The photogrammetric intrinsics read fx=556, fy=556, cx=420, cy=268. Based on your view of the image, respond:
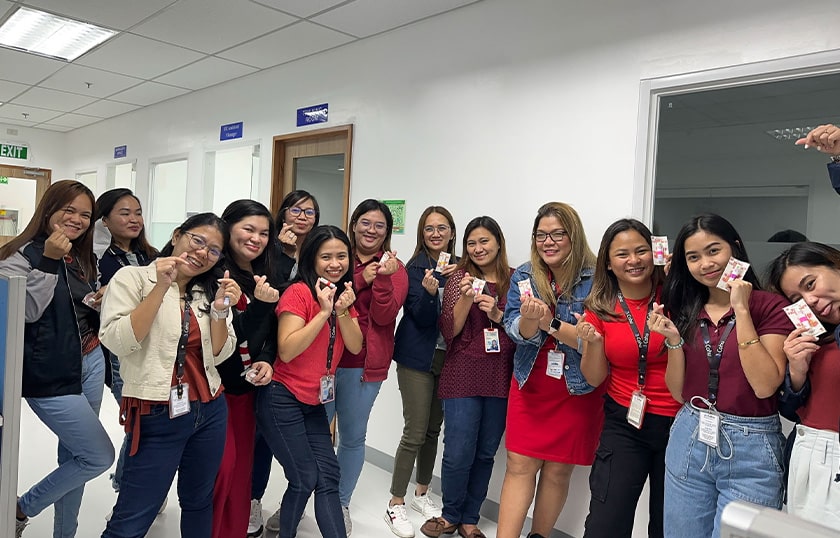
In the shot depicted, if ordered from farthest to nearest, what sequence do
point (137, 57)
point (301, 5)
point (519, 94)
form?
point (137, 57) → point (301, 5) → point (519, 94)

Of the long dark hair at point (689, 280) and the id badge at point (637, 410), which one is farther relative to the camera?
the id badge at point (637, 410)

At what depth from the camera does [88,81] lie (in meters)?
5.78

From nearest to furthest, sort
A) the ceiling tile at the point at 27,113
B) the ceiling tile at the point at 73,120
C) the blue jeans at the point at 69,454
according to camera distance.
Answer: the blue jeans at the point at 69,454 < the ceiling tile at the point at 27,113 < the ceiling tile at the point at 73,120

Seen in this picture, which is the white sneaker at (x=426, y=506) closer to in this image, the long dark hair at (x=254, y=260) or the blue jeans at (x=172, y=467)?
the blue jeans at (x=172, y=467)

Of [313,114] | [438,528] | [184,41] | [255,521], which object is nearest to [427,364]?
[438,528]

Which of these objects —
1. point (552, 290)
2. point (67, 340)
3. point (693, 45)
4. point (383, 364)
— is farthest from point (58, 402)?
point (693, 45)

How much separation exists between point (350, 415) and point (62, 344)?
1.35 metres

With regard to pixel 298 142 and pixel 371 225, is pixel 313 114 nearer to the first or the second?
pixel 298 142

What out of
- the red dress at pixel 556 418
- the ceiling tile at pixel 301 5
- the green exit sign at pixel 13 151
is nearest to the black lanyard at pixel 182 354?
the red dress at pixel 556 418

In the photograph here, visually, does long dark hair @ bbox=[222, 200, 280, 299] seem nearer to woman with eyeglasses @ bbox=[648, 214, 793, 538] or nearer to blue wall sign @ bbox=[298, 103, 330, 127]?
woman with eyeglasses @ bbox=[648, 214, 793, 538]

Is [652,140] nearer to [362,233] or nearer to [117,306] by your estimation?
[362,233]

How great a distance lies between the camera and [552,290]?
257 centimetres

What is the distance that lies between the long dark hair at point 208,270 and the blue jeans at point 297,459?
0.48 meters

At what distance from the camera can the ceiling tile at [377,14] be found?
3.45 m
